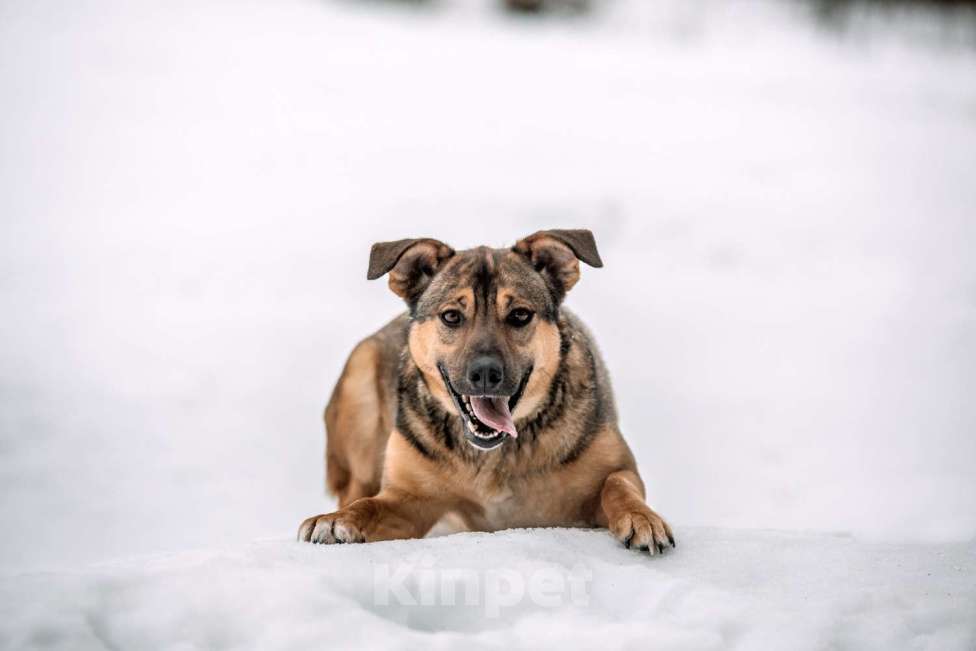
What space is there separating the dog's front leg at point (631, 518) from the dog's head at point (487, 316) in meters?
0.60

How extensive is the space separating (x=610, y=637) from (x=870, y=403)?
607cm

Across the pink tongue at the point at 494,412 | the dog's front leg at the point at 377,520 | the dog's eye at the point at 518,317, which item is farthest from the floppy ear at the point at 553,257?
the dog's front leg at the point at 377,520

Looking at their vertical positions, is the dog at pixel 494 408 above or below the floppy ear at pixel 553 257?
below

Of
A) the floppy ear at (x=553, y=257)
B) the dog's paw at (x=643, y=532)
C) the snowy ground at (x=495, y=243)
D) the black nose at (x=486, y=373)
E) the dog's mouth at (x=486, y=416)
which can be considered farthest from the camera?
the floppy ear at (x=553, y=257)

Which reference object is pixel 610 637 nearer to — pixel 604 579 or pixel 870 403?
pixel 604 579

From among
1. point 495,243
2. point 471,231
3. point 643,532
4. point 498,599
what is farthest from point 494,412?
point 471,231

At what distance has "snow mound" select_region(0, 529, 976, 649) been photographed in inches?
127

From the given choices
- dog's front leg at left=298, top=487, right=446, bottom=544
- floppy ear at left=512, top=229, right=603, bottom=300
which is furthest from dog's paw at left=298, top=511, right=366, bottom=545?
floppy ear at left=512, top=229, right=603, bottom=300

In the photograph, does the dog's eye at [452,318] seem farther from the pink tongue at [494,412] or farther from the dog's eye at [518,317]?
the pink tongue at [494,412]

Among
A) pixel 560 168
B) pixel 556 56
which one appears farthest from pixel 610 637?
pixel 556 56

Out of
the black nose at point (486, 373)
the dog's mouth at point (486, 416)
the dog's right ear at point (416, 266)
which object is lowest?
the dog's mouth at point (486, 416)

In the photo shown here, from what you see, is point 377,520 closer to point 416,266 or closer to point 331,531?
point 331,531

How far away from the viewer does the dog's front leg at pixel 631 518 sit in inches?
163

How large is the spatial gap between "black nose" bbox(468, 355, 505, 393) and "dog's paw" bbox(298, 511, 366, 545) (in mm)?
887
